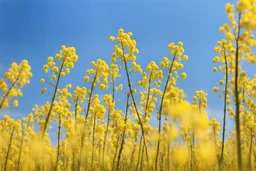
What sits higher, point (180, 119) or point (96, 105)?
point (96, 105)

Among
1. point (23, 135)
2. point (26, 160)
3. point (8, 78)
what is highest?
point (8, 78)

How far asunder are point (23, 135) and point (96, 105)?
8.78 metres

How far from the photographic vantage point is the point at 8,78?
12750 mm

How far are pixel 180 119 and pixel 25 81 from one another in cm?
691

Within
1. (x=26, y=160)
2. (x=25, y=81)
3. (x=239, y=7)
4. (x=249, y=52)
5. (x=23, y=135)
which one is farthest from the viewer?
(x=26, y=160)

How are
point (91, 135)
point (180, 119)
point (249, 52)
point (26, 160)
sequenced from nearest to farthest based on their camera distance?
point (249, 52)
point (180, 119)
point (91, 135)
point (26, 160)

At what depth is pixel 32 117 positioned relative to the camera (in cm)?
2123

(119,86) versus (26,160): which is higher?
(119,86)

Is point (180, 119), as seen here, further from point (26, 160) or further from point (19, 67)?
point (26, 160)

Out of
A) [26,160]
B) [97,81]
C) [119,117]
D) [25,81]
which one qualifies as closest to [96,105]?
[97,81]

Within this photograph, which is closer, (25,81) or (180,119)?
(180,119)

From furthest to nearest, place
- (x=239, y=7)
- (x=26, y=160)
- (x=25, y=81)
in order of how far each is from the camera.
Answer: (x=26, y=160) → (x=25, y=81) → (x=239, y=7)

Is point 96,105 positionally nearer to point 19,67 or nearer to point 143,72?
point 143,72

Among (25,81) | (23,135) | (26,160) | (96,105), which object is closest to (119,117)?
(96,105)
